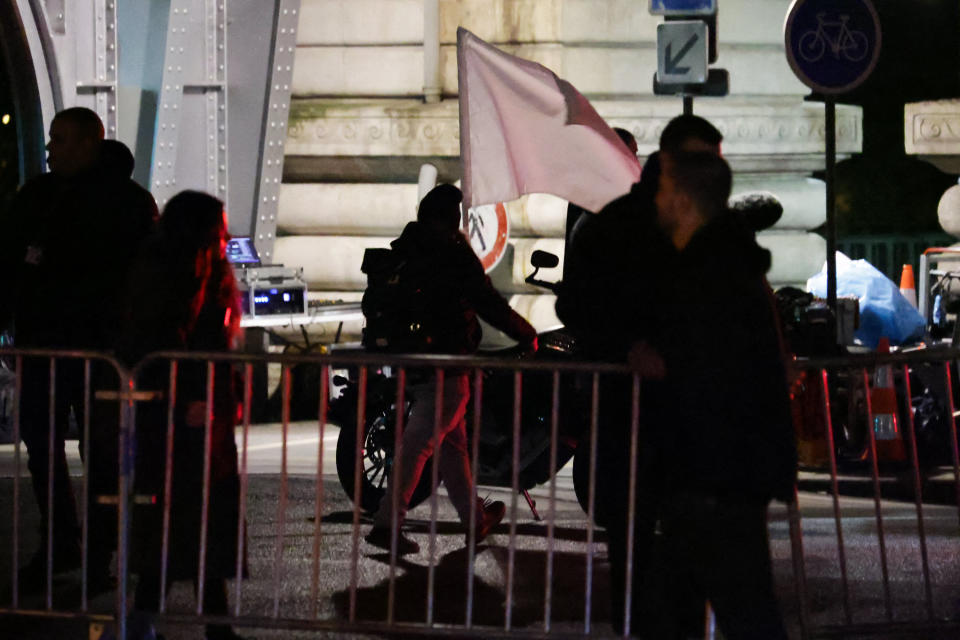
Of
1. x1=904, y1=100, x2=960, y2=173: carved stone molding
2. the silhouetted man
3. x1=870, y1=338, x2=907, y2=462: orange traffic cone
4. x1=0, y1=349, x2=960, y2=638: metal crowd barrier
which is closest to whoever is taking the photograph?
the silhouetted man

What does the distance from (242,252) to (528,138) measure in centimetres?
557

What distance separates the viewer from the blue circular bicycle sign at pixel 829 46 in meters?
10.2

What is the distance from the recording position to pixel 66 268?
6766mm

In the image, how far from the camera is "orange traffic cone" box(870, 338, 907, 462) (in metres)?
10.2

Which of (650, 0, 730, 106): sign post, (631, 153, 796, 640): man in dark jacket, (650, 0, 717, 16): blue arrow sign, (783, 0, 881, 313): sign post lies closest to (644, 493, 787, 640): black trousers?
(631, 153, 796, 640): man in dark jacket

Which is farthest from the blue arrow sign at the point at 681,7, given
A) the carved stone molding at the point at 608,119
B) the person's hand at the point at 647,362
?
the person's hand at the point at 647,362

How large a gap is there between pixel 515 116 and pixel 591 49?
22.3 ft

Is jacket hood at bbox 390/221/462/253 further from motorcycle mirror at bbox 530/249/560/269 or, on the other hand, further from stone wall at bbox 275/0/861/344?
stone wall at bbox 275/0/861/344

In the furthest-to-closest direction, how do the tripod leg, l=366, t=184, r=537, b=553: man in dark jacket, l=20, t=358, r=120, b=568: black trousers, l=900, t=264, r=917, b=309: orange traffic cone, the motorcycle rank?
l=900, t=264, r=917, b=309: orange traffic cone → the motorcycle → the tripod leg → l=366, t=184, r=537, b=553: man in dark jacket → l=20, t=358, r=120, b=568: black trousers

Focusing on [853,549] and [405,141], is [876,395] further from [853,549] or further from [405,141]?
[405,141]

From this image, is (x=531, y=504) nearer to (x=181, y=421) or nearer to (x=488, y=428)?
(x=488, y=428)

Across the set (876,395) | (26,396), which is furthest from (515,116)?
(876,395)

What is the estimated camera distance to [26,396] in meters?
6.66

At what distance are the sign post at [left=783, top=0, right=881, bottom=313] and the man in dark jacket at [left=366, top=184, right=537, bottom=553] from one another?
3.40 metres
